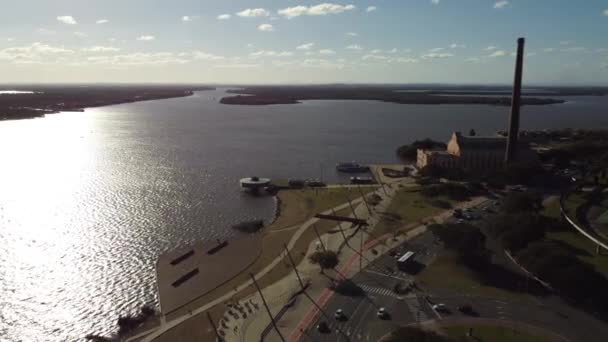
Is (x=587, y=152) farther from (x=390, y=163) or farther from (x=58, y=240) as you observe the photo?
(x=58, y=240)

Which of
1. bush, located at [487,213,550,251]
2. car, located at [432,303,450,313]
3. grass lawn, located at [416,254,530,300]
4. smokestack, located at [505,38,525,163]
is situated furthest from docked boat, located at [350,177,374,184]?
car, located at [432,303,450,313]

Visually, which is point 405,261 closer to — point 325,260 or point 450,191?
point 325,260

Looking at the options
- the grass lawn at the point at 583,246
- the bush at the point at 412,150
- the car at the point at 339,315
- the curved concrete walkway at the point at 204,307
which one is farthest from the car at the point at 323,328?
the bush at the point at 412,150

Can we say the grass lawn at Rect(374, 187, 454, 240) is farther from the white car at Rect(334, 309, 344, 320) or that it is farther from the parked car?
the white car at Rect(334, 309, 344, 320)

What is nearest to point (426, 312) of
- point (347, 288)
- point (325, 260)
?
point (347, 288)

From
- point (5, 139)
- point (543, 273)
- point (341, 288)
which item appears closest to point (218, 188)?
point (341, 288)
